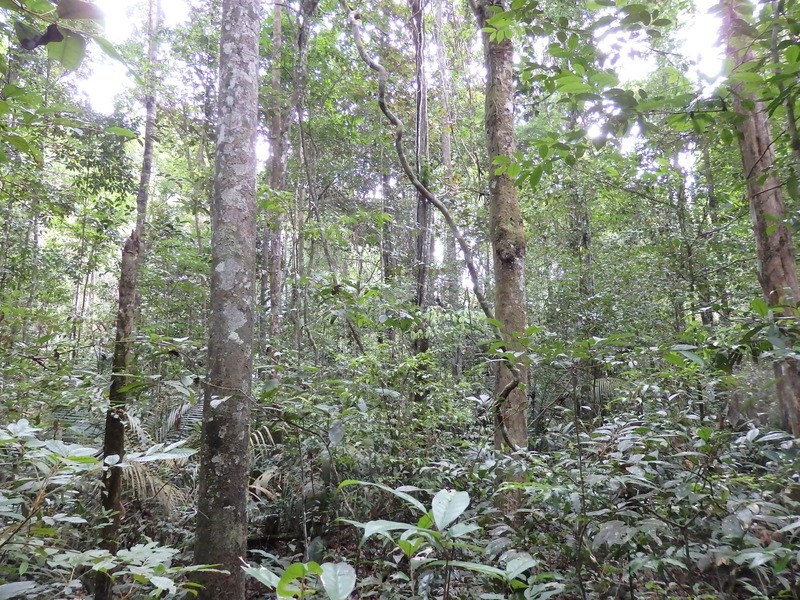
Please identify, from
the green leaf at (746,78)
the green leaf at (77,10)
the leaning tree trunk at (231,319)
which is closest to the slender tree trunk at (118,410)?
the leaning tree trunk at (231,319)

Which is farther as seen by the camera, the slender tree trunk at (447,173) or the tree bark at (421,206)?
the slender tree trunk at (447,173)

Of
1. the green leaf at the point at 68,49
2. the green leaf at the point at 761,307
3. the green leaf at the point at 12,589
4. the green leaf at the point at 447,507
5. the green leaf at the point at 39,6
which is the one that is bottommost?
the green leaf at the point at 12,589

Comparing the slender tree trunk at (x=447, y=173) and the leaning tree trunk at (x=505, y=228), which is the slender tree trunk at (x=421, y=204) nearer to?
the slender tree trunk at (x=447, y=173)

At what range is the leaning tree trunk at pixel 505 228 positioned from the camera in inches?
117

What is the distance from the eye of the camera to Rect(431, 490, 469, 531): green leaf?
0.91 metres

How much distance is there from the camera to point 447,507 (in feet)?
3.20

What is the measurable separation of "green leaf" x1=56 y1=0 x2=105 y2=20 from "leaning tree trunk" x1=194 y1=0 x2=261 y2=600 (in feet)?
5.48

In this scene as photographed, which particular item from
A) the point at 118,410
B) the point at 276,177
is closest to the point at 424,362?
the point at 118,410

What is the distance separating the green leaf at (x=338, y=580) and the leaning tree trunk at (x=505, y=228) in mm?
2006

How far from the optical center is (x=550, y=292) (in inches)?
334

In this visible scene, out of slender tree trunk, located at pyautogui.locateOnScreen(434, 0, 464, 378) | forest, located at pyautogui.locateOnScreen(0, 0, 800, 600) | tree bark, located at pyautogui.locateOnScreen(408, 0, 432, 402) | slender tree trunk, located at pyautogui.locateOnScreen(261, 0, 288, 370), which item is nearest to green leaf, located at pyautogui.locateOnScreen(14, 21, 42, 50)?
forest, located at pyautogui.locateOnScreen(0, 0, 800, 600)

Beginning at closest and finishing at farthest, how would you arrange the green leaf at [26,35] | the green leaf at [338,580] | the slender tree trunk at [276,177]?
1. the green leaf at [338,580]
2. the green leaf at [26,35]
3. the slender tree trunk at [276,177]

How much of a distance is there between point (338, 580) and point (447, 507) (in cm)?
26

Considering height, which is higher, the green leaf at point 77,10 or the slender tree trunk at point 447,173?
the slender tree trunk at point 447,173
